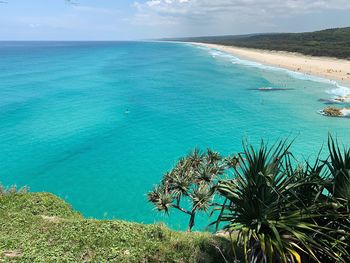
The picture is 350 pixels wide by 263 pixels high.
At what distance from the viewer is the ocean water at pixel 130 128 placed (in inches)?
1163

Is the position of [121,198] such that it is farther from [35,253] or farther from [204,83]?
[204,83]

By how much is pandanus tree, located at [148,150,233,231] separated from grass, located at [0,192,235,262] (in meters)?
4.61

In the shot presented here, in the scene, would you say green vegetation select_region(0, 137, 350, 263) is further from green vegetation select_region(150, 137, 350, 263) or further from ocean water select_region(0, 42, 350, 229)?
ocean water select_region(0, 42, 350, 229)

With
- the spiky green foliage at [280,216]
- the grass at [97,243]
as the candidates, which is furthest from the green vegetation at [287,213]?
the grass at [97,243]

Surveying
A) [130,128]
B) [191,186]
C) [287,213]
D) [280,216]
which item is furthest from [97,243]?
[130,128]

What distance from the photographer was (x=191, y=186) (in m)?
19.2

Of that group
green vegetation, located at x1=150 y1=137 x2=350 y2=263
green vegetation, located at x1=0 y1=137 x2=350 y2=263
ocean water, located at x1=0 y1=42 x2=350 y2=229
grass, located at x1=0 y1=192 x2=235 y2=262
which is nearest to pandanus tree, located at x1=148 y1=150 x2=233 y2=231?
green vegetation, located at x1=0 y1=137 x2=350 y2=263

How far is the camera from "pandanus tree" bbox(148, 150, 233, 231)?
56.0 feet

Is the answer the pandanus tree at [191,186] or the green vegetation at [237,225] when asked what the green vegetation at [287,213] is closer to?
the green vegetation at [237,225]

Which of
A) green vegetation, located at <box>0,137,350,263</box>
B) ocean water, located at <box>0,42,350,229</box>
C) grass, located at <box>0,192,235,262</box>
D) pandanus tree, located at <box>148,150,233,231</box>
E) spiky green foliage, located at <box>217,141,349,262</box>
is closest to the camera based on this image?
spiky green foliage, located at <box>217,141,349,262</box>

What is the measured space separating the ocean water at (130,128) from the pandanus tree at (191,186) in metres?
5.67

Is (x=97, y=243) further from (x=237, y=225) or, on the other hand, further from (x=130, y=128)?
(x=130, y=128)

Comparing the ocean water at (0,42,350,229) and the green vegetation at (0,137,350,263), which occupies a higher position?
the green vegetation at (0,137,350,263)

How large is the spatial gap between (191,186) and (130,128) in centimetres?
2863
